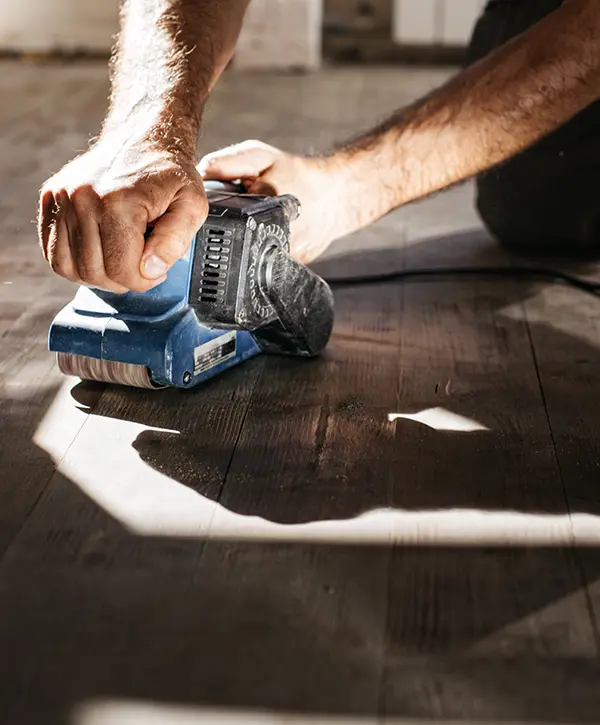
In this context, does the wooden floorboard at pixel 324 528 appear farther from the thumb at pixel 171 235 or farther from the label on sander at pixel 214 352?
the thumb at pixel 171 235

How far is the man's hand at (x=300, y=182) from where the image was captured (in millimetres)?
1616

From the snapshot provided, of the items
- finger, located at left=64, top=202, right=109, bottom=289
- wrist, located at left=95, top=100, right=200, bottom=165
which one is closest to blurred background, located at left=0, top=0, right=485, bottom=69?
wrist, located at left=95, top=100, right=200, bottom=165

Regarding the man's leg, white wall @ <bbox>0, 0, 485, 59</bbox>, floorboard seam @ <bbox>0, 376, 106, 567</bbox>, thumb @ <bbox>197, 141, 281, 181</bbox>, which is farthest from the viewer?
white wall @ <bbox>0, 0, 485, 59</bbox>

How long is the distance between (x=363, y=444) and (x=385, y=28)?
3891 mm

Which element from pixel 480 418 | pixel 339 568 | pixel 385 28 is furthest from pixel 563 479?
pixel 385 28

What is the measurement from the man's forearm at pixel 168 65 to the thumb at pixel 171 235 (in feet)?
0.40

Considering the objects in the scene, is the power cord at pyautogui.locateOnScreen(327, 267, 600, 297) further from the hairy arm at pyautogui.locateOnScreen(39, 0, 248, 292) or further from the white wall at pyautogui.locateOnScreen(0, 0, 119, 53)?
the white wall at pyautogui.locateOnScreen(0, 0, 119, 53)

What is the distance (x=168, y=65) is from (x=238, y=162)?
0.18 m

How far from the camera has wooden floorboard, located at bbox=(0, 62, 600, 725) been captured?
2.99 feet

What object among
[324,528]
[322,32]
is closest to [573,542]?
[324,528]

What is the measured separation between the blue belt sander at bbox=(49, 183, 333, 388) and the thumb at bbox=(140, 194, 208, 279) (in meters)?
0.10

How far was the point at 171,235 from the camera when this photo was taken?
1.29m

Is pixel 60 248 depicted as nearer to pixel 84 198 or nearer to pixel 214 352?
pixel 84 198

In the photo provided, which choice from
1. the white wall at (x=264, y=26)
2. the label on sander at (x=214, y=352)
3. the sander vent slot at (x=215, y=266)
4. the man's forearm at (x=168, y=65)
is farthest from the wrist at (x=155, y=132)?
the white wall at (x=264, y=26)
